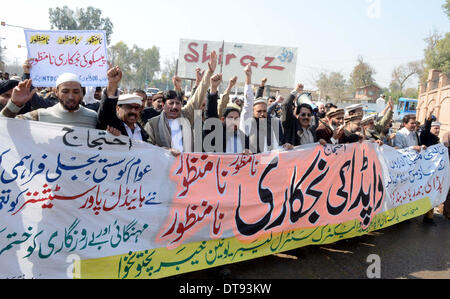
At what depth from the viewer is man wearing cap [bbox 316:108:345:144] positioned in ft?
14.1

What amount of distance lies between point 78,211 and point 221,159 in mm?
1286

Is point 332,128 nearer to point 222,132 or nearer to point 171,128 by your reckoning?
point 222,132

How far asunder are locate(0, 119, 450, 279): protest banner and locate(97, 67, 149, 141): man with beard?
0.18 metres

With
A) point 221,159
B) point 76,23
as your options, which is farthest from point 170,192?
point 76,23

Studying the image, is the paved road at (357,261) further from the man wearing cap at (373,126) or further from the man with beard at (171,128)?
the man wearing cap at (373,126)

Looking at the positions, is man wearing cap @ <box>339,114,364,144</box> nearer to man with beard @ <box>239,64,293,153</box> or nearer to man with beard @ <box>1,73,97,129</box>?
man with beard @ <box>239,64,293,153</box>

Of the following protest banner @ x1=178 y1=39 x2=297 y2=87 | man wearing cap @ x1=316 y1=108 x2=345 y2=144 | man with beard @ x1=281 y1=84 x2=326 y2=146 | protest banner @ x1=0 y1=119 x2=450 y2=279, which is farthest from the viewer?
protest banner @ x1=178 y1=39 x2=297 y2=87

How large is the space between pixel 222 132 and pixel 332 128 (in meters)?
1.71

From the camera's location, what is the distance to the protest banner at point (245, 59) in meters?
18.5

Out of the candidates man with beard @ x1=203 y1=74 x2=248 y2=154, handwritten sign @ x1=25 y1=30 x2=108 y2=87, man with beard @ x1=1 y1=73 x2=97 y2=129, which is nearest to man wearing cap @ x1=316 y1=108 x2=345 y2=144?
man with beard @ x1=203 y1=74 x2=248 y2=154

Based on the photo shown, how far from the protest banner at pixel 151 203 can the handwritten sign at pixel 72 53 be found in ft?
5.10

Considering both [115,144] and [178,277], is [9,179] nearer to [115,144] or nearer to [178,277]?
[115,144]

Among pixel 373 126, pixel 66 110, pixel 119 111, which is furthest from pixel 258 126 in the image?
pixel 373 126

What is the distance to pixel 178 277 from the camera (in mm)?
3158
